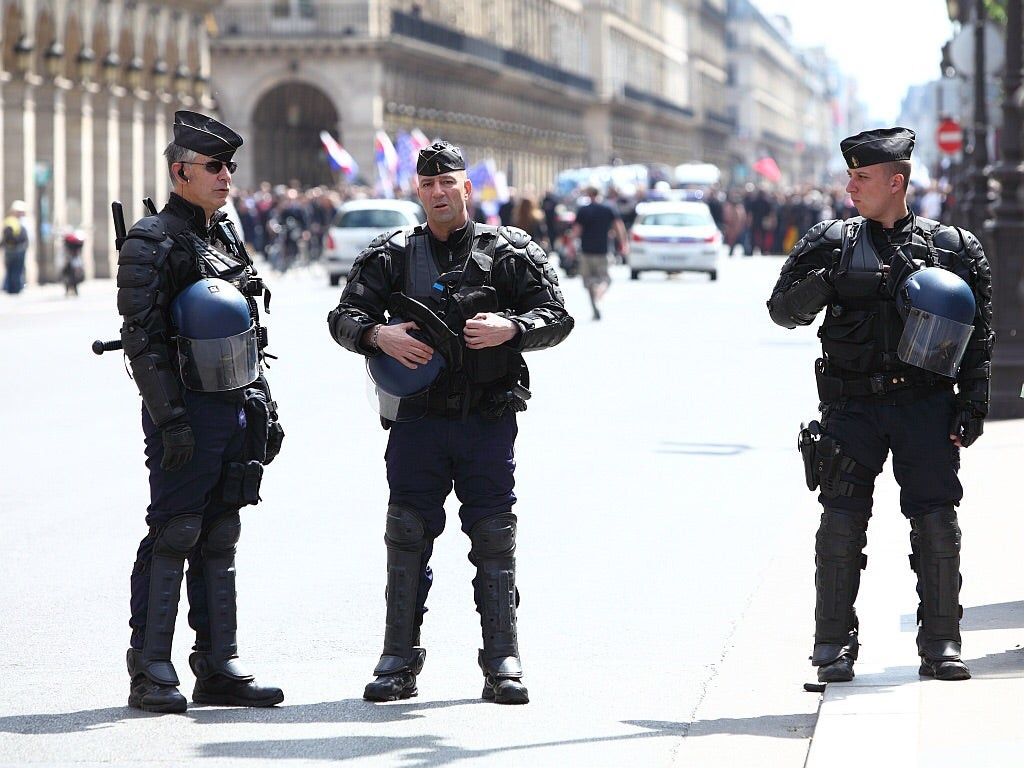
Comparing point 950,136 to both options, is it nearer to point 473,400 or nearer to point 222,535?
point 473,400

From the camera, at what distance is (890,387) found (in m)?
6.39

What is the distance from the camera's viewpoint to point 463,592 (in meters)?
8.48

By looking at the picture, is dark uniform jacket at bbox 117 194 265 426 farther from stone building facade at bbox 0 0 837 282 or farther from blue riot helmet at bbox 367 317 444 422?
stone building facade at bbox 0 0 837 282

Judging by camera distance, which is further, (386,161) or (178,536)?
(386,161)

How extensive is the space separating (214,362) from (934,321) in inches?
81.2

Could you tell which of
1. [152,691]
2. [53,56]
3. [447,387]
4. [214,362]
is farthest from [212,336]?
[53,56]

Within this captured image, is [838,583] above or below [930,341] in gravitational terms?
below

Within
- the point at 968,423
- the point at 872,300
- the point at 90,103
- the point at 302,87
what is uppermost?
the point at 302,87

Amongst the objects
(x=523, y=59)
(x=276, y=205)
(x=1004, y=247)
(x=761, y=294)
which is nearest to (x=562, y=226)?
(x=276, y=205)

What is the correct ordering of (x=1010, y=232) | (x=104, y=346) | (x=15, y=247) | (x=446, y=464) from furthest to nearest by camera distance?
(x=15, y=247) < (x=1010, y=232) < (x=104, y=346) < (x=446, y=464)

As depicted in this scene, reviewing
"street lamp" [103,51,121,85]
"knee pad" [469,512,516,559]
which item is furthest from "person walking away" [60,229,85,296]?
"knee pad" [469,512,516,559]

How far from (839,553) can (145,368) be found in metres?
2.10

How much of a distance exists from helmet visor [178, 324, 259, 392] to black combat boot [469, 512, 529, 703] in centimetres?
85

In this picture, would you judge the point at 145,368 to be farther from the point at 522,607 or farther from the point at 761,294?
the point at 761,294
